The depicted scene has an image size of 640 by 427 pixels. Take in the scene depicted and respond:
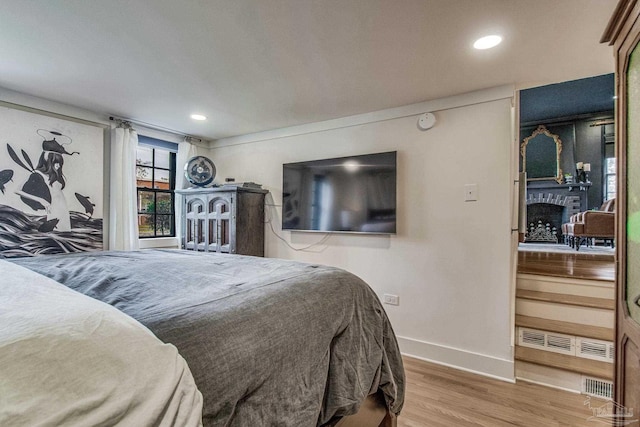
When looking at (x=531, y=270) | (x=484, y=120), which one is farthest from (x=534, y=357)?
(x=484, y=120)

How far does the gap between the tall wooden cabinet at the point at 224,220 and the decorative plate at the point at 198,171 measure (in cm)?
14

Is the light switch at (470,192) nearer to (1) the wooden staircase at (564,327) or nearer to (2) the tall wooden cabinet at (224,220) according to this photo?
(1) the wooden staircase at (564,327)

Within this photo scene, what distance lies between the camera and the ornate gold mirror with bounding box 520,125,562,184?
6652 millimetres

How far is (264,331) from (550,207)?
7.99 m

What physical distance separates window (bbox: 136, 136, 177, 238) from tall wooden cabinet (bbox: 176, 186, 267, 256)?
9.9 inches

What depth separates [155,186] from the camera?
363 centimetres

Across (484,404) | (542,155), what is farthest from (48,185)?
(542,155)

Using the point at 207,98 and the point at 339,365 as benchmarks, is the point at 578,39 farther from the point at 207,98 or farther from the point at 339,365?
the point at 207,98

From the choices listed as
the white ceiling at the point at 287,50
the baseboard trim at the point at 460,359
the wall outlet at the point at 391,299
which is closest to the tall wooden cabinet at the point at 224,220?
the white ceiling at the point at 287,50

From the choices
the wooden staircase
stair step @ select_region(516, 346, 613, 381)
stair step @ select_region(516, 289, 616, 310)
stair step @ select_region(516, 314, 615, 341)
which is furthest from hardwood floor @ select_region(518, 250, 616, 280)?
stair step @ select_region(516, 346, 613, 381)

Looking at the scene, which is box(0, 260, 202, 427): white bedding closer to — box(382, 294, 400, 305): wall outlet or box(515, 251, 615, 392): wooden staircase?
box(382, 294, 400, 305): wall outlet

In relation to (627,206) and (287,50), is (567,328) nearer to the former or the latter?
(627,206)

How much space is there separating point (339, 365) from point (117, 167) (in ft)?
9.82

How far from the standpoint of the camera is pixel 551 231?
6805mm
